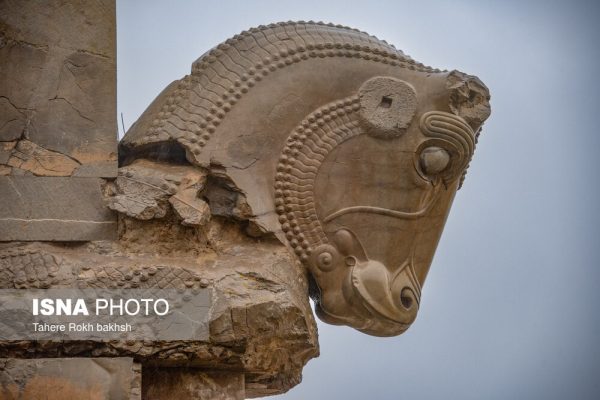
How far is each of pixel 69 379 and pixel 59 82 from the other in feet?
4.31

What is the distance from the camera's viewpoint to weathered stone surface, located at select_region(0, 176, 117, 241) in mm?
5801

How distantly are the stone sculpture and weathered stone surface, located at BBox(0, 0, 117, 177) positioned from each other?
0.19ft

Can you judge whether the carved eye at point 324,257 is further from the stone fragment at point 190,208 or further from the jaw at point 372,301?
the stone fragment at point 190,208

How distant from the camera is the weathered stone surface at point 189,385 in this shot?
19.2 feet

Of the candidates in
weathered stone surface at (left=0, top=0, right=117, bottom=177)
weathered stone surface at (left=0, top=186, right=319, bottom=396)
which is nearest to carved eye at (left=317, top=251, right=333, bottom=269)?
weathered stone surface at (left=0, top=186, right=319, bottom=396)

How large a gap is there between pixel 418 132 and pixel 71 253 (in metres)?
1.64

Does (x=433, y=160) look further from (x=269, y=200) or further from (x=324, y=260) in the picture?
(x=269, y=200)

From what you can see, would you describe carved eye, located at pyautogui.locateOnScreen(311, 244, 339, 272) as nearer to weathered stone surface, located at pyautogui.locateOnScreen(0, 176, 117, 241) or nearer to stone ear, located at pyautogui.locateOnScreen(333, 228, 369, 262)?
stone ear, located at pyautogui.locateOnScreen(333, 228, 369, 262)

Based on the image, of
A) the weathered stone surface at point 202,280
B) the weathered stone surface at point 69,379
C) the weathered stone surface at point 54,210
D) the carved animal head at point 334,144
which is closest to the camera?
the weathered stone surface at point 69,379

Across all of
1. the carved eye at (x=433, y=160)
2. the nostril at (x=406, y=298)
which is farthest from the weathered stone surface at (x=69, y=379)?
the carved eye at (x=433, y=160)

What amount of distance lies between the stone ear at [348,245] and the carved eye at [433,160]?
459 millimetres

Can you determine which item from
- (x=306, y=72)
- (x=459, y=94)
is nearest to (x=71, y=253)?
(x=306, y=72)

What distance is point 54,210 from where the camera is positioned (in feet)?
19.2

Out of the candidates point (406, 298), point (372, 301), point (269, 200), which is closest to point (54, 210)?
point (269, 200)
